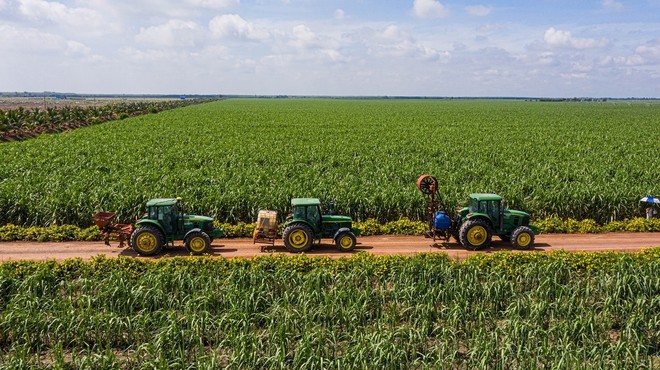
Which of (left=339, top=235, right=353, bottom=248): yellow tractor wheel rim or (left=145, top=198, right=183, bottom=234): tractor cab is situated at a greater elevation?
(left=145, top=198, right=183, bottom=234): tractor cab

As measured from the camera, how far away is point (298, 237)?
57.8ft

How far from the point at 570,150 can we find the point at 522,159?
24.6ft

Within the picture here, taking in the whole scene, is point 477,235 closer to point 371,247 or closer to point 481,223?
point 481,223

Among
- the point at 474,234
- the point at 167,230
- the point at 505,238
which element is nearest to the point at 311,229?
the point at 167,230

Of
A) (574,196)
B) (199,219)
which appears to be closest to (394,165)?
(574,196)

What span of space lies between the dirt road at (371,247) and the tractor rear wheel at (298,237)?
50cm

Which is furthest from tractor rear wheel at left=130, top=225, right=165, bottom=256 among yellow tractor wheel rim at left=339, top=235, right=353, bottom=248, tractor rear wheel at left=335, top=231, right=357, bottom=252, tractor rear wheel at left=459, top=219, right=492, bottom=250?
tractor rear wheel at left=459, top=219, right=492, bottom=250

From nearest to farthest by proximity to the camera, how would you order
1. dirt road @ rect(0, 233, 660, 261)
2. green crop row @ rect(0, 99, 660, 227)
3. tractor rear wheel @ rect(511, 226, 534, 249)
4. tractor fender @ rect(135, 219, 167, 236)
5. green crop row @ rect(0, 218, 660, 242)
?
tractor fender @ rect(135, 219, 167, 236), dirt road @ rect(0, 233, 660, 261), tractor rear wheel @ rect(511, 226, 534, 249), green crop row @ rect(0, 218, 660, 242), green crop row @ rect(0, 99, 660, 227)

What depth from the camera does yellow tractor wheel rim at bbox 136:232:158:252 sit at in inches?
670

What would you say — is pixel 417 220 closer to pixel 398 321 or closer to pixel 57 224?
pixel 398 321

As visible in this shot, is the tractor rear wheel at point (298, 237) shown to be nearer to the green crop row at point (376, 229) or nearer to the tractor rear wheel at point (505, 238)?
the green crop row at point (376, 229)

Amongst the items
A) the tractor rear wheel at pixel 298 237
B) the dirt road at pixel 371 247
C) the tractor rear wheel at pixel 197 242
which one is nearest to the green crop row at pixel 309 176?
the dirt road at pixel 371 247

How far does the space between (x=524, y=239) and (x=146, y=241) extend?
47.6 ft

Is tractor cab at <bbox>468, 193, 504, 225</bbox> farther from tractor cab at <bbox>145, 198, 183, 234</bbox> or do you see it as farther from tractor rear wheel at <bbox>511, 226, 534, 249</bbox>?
tractor cab at <bbox>145, 198, 183, 234</bbox>
